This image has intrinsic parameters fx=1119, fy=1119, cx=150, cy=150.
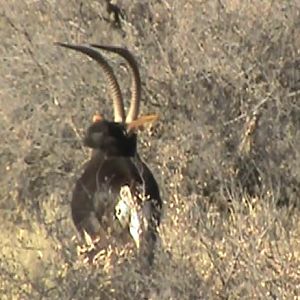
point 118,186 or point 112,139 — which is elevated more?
point 112,139

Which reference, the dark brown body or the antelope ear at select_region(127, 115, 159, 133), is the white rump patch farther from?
the antelope ear at select_region(127, 115, 159, 133)

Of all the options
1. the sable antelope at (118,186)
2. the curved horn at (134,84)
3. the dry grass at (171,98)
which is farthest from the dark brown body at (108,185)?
the dry grass at (171,98)

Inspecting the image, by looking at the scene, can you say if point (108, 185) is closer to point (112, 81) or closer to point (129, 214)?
point (129, 214)

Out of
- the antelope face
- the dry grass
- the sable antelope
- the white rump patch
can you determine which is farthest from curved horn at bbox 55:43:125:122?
the white rump patch

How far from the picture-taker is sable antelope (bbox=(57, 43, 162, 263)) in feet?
24.8

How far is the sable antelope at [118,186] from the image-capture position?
7562 mm

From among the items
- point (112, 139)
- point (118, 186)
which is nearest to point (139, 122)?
point (112, 139)

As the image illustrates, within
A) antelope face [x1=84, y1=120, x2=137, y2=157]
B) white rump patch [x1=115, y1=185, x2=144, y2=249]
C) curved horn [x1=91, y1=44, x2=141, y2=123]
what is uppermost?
curved horn [x1=91, y1=44, x2=141, y2=123]

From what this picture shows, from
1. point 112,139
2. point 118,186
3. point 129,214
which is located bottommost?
point 129,214

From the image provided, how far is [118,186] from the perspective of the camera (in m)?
8.06

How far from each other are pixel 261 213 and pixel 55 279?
4.78 ft

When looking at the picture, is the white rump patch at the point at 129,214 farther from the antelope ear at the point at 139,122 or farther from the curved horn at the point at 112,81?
the curved horn at the point at 112,81

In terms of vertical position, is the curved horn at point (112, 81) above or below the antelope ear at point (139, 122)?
above

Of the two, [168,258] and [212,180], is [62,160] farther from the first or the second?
[168,258]
